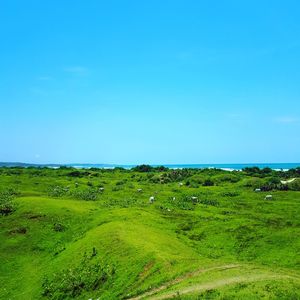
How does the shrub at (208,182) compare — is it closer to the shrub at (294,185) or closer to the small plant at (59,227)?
the shrub at (294,185)

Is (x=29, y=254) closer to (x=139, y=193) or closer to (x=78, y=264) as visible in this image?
(x=78, y=264)

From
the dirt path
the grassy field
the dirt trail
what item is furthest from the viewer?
the dirt trail

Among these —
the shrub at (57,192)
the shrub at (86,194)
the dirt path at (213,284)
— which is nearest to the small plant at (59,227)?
the shrub at (86,194)

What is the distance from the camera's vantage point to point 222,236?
39.7 metres

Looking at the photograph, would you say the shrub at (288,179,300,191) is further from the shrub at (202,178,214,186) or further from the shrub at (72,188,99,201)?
the shrub at (72,188,99,201)

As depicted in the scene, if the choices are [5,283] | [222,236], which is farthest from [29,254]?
[222,236]

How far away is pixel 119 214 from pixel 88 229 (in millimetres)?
4379

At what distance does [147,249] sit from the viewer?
3145cm

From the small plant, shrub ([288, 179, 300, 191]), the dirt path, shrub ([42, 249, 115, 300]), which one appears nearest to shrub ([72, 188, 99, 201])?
the small plant

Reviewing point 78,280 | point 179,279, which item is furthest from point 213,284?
point 78,280

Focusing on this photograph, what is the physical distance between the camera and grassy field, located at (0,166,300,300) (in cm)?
2375

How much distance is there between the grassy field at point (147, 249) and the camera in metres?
23.8

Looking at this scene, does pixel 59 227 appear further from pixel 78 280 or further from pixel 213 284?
pixel 213 284

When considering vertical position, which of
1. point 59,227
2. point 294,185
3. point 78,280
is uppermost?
point 294,185
